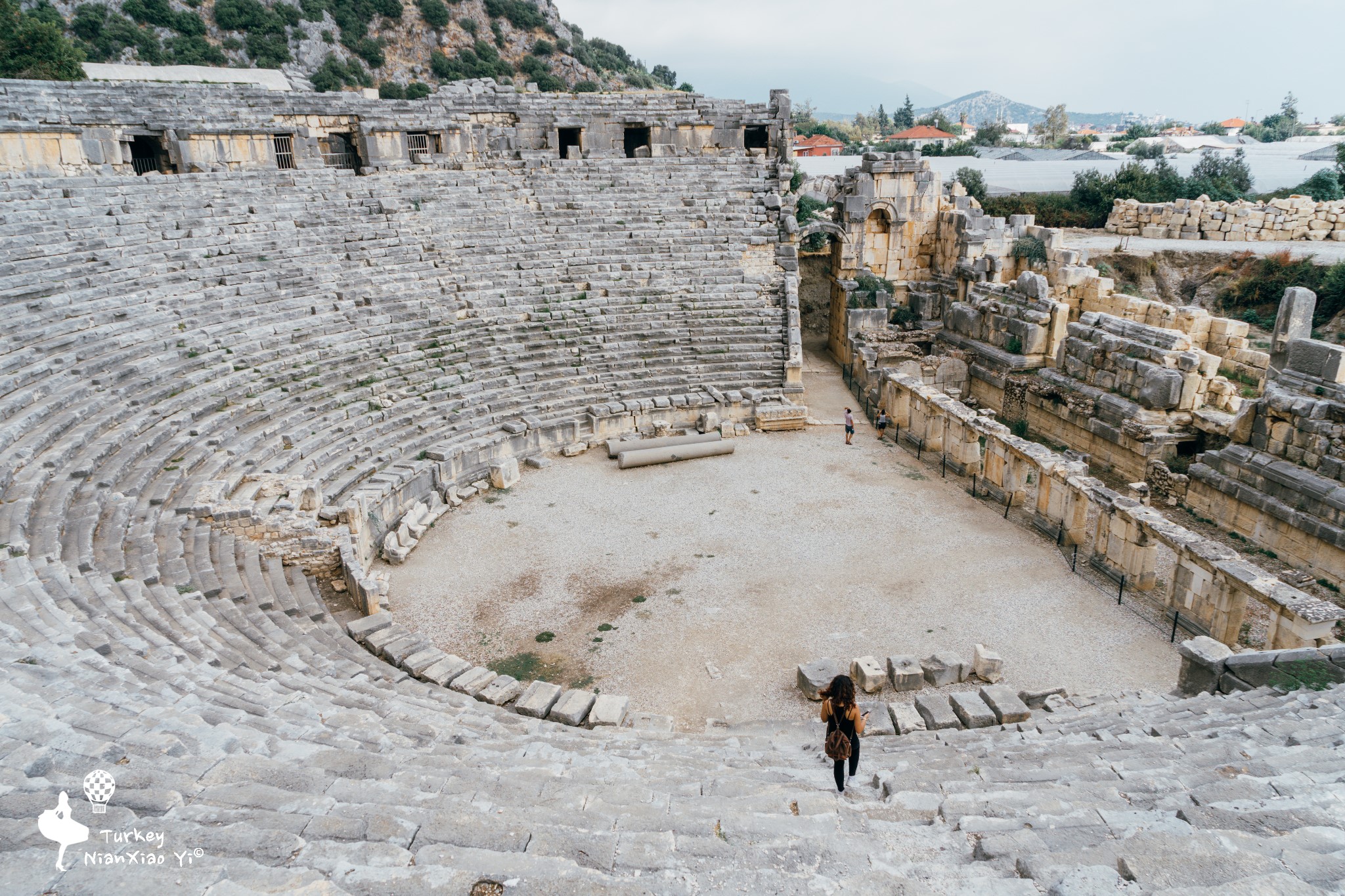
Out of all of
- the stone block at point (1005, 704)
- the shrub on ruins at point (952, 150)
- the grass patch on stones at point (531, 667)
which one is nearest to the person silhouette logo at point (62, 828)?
the grass patch on stones at point (531, 667)

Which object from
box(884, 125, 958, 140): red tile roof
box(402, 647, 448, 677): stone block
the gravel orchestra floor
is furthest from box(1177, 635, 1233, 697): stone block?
Result: box(884, 125, 958, 140): red tile roof

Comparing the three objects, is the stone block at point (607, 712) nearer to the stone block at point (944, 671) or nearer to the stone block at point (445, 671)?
the stone block at point (445, 671)

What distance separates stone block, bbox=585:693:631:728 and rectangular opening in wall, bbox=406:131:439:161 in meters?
16.8

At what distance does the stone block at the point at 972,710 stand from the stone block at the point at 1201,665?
198 cm

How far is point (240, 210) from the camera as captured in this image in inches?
653

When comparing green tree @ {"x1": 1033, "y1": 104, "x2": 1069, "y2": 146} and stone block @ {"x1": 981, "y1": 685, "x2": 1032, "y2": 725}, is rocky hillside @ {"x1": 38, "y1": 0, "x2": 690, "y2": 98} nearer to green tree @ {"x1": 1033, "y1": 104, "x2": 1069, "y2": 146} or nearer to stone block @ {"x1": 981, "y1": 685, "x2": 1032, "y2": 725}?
stone block @ {"x1": 981, "y1": 685, "x2": 1032, "y2": 725}

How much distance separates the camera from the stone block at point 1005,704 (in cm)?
810

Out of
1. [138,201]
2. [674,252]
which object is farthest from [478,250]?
[138,201]

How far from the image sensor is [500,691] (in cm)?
858

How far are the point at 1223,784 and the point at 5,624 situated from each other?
340 inches

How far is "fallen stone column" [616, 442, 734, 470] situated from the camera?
1527cm

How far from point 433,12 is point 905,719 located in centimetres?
5101

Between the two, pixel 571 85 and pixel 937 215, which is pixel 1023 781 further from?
pixel 571 85

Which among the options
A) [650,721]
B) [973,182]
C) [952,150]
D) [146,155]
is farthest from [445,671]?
[952,150]
